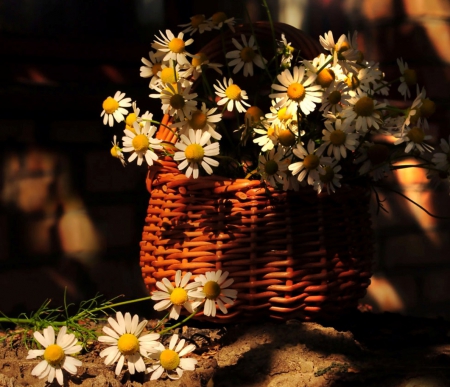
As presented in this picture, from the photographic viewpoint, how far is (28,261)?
2.01 m

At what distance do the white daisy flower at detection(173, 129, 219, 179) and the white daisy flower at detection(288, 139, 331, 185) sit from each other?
166 mm

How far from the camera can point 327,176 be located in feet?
4.48

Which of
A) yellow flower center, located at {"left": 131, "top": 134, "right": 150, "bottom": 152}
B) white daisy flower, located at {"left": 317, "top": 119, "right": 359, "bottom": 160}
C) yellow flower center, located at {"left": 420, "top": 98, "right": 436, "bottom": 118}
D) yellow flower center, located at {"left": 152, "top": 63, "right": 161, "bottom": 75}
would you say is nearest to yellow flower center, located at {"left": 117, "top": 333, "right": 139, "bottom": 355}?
yellow flower center, located at {"left": 131, "top": 134, "right": 150, "bottom": 152}

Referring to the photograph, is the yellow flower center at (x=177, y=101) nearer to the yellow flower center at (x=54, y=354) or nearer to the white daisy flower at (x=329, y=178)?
the white daisy flower at (x=329, y=178)

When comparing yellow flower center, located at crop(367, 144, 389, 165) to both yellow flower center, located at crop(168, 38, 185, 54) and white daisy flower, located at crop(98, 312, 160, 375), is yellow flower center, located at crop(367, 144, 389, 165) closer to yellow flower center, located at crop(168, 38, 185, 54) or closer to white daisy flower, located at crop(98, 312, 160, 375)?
yellow flower center, located at crop(168, 38, 185, 54)

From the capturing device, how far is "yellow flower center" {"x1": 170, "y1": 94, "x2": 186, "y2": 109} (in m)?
1.40

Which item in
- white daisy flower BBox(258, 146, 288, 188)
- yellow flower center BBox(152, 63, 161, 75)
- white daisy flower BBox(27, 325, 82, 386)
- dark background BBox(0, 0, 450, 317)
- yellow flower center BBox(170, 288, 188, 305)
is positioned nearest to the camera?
white daisy flower BBox(27, 325, 82, 386)

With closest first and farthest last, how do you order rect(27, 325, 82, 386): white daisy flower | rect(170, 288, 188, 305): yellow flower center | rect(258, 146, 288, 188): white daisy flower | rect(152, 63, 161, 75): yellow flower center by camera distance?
rect(27, 325, 82, 386): white daisy flower → rect(170, 288, 188, 305): yellow flower center → rect(258, 146, 288, 188): white daisy flower → rect(152, 63, 161, 75): yellow flower center

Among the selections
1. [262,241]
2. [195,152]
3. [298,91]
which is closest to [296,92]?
[298,91]

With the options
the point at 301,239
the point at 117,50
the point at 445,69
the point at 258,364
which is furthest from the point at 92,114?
the point at 445,69

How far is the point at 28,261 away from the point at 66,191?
25cm

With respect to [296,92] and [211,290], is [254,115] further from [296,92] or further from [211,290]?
[211,290]

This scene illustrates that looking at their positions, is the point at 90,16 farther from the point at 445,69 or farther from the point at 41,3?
the point at 445,69

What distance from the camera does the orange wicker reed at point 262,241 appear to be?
4.83 feet
